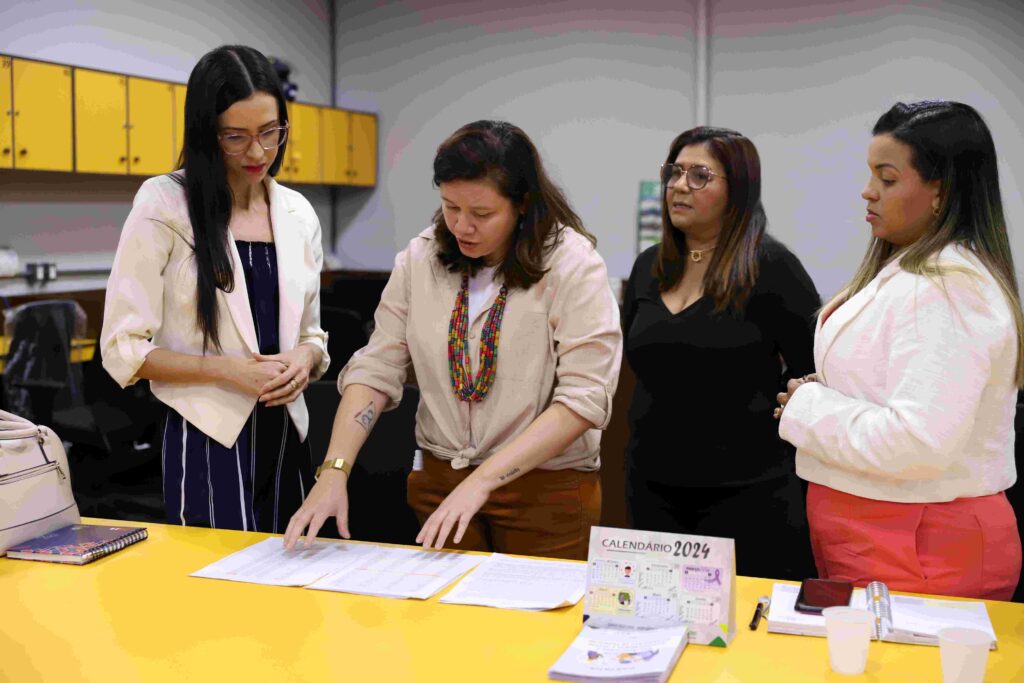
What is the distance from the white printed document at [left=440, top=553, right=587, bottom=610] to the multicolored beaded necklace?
33 cm

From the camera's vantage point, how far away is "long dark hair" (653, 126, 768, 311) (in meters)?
2.55

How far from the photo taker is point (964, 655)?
4.46ft

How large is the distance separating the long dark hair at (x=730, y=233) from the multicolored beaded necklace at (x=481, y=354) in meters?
0.69

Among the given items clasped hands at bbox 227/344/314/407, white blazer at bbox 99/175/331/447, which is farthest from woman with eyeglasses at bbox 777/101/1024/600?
white blazer at bbox 99/175/331/447

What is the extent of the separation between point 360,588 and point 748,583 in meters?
0.68


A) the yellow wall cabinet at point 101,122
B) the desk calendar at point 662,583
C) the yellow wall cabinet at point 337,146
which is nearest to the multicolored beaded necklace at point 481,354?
the desk calendar at point 662,583

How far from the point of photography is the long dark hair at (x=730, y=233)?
2549 millimetres

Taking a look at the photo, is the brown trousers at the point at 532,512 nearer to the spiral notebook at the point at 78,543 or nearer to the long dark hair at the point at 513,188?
the long dark hair at the point at 513,188

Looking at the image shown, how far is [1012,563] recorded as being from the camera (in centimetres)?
183

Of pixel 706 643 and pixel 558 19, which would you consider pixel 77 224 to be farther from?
pixel 706 643

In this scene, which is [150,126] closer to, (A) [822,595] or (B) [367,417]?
(B) [367,417]

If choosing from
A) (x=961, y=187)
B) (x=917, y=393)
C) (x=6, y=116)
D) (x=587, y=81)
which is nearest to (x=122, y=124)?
(x=6, y=116)

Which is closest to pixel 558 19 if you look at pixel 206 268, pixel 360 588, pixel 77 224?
pixel 77 224

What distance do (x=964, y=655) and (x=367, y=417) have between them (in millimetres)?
1238
